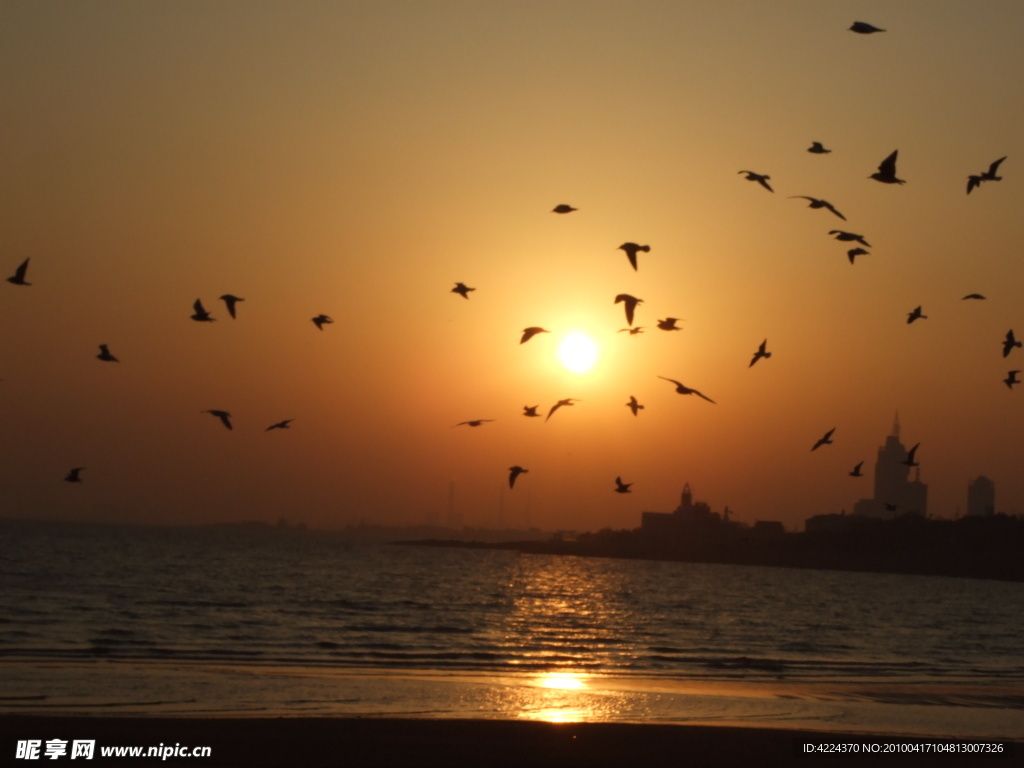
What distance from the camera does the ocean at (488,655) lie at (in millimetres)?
26375

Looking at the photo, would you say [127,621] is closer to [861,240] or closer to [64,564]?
[861,240]

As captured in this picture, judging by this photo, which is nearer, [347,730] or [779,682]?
[347,730]

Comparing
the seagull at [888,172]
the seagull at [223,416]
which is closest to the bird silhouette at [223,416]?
the seagull at [223,416]

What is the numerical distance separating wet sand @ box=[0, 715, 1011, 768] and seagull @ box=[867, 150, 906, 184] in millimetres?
10282

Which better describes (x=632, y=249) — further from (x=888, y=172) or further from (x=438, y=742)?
(x=438, y=742)

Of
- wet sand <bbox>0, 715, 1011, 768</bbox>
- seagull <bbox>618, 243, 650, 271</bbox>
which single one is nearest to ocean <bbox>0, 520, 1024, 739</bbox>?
wet sand <bbox>0, 715, 1011, 768</bbox>

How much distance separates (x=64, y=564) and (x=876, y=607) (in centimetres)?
6444

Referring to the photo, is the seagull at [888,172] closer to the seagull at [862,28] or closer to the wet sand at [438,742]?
the seagull at [862,28]

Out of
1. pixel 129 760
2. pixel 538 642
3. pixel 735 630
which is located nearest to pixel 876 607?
pixel 735 630

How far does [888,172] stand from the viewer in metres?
22.9

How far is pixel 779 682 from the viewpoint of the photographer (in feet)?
116

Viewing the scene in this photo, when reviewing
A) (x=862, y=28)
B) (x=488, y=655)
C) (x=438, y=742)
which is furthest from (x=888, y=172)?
(x=488, y=655)

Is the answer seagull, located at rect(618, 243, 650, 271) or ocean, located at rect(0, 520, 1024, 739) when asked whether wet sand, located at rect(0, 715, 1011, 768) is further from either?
seagull, located at rect(618, 243, 650, 271)

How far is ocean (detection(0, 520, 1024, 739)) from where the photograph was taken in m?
26.4
